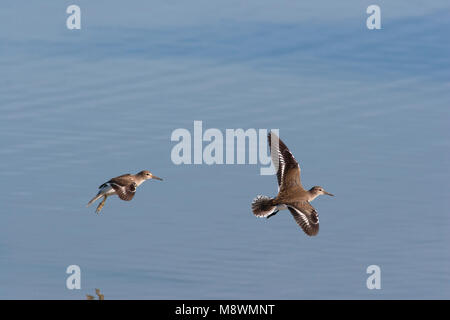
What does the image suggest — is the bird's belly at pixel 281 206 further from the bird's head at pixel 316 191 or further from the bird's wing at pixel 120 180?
the bird's wing at pixel 120 180

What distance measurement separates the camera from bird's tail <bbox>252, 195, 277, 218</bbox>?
44.6 ft

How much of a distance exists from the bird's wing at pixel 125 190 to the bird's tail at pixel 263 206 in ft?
5.32

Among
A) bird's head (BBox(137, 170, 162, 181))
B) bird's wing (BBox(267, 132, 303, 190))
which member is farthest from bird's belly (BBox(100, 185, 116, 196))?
bird's wing (BBox(267, 132, 303, 190))

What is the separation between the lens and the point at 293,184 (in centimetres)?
1395

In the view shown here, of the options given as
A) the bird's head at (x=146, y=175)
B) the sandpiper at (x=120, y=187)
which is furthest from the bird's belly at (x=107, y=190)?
the bird's head at (x=146, y=175)

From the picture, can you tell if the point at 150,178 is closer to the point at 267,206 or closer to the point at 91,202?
the point at 91,202

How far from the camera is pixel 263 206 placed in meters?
13.7

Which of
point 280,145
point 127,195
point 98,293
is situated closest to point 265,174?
point 280,145

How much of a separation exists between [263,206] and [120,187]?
1.97 meters

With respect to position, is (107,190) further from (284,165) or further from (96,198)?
(284,165)

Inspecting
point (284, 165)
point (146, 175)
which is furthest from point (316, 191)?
point (146, 175)

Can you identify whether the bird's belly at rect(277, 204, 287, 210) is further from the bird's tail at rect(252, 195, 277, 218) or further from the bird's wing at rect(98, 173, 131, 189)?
the bird's wing at rect(98, 173, 131, 189)

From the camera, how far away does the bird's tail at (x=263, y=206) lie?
1359 centimetres
